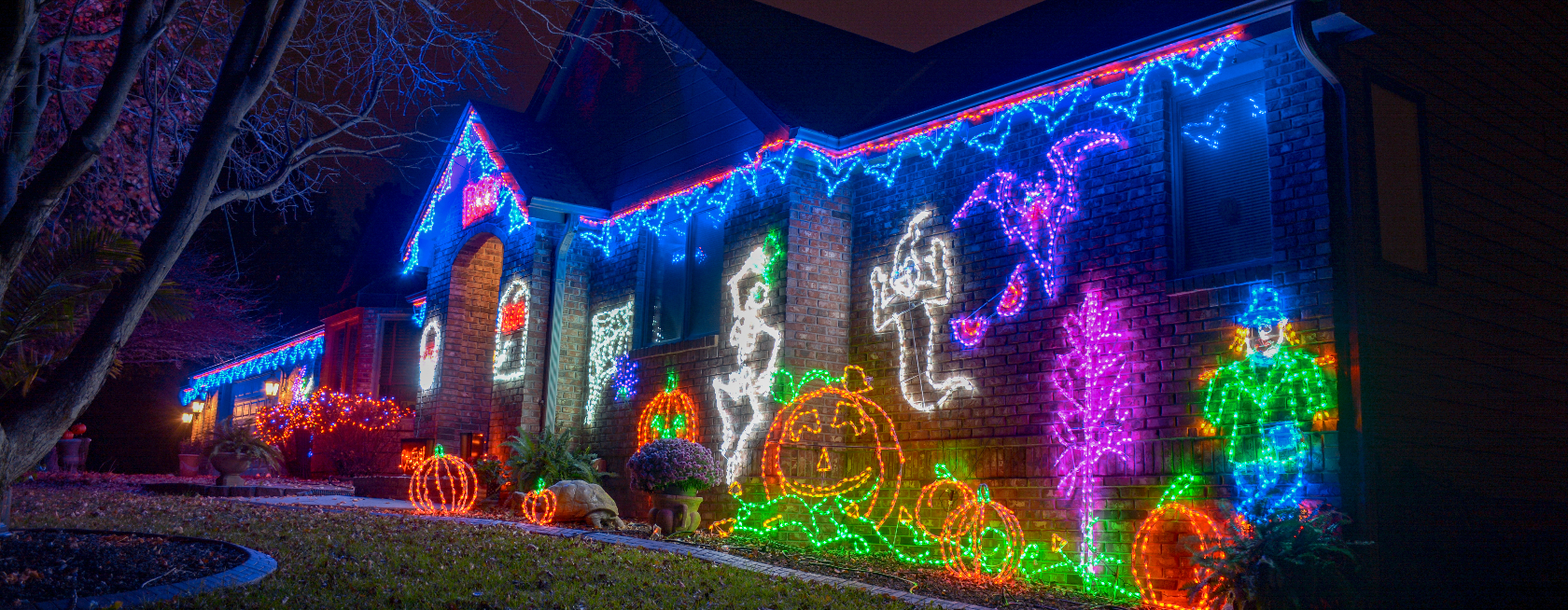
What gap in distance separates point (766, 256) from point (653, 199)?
2497 mm

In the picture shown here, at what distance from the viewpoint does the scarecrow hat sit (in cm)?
712

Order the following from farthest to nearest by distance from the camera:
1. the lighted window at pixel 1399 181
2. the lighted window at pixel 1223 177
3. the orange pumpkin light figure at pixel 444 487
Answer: the orange pumpkin light figure at pixel 444 487, the lighted window at pixel 1223 177, the lighted window at pixel 1399 181

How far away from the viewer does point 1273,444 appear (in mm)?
6914

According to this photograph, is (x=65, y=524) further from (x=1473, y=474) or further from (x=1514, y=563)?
(x=1514, y=563)

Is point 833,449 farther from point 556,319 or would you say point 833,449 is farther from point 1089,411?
point 556,319

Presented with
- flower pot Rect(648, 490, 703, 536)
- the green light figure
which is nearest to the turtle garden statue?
flower pot Rect(648, 490, 703, 536)

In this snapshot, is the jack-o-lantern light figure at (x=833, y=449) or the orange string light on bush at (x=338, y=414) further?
the orange string light on bush at (x=338, y=414)

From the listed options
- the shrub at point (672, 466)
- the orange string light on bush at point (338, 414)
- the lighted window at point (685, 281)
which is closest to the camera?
the shrub at point (672, 466)

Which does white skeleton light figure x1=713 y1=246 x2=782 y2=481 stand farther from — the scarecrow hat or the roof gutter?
the scarecrow hat

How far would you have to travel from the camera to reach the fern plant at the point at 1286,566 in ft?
20.1

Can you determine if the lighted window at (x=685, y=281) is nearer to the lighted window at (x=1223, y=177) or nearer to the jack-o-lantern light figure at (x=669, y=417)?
the jack-o-lantern light figure at (x=669, y=417)

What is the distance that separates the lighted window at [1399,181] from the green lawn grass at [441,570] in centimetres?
435

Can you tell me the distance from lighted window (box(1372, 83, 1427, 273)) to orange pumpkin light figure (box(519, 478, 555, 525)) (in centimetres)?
770

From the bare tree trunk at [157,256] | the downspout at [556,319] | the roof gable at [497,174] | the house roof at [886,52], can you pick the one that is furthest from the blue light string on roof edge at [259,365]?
the bare tree trunk at [157,256]
